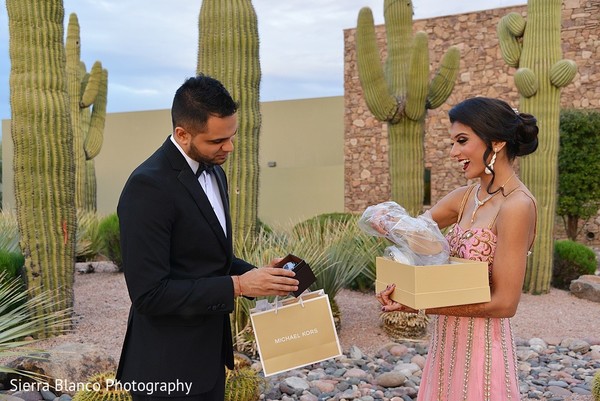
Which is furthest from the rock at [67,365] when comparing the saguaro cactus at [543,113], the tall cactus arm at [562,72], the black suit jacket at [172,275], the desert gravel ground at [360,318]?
the tall cactus arm at [562,72]

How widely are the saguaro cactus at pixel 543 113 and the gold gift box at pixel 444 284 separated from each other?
7.33 m

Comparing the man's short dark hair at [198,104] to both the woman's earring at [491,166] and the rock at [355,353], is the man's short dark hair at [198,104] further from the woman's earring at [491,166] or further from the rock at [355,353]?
the rock at [355,353]

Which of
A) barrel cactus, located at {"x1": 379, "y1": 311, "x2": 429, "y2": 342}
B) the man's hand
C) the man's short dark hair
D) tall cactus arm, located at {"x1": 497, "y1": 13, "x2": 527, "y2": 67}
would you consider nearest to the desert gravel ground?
barrel cactus, located at {"x1": 379, "y1": 311, "x2": 429, "y2": 342}

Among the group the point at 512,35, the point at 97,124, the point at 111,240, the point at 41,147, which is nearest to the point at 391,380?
the point at 41,147

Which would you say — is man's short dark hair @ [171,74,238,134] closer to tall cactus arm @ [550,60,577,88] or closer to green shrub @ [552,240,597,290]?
tall cactus arm @ [550,60,577,88]

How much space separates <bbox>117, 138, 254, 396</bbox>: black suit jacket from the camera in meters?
1.87

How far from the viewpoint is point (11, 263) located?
652 cm

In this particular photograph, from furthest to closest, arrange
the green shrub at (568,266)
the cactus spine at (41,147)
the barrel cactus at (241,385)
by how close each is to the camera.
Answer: the green shrub at (568,266) < the cactus spine at (41,147) < the barrel cactus at (241,385)

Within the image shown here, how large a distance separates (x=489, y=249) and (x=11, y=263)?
5.74m

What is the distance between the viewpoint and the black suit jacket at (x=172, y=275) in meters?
1.87

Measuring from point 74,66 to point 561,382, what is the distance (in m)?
11.8

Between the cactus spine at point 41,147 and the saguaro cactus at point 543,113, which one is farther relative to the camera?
the saguaro cactus at point 543,113

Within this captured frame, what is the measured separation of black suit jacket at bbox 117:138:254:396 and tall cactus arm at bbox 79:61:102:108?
1279 cm

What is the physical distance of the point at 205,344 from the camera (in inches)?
81.4
